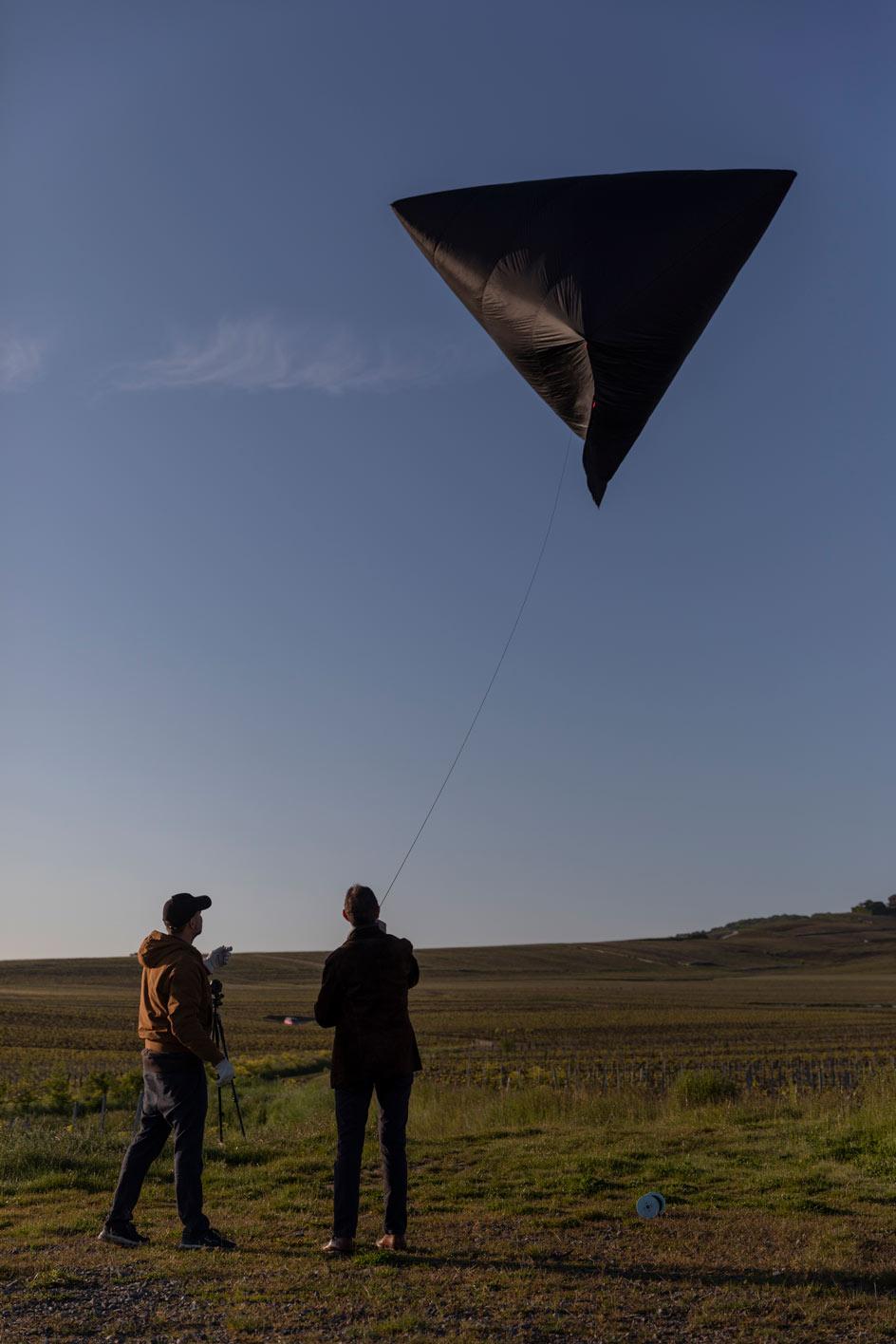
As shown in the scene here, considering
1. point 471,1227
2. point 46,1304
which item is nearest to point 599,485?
point 471,1227

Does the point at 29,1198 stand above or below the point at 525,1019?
above

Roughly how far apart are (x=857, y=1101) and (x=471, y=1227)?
6894mm

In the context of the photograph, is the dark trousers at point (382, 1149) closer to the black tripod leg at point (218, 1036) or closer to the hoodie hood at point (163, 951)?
the black tripod leg at point (218, 1036)

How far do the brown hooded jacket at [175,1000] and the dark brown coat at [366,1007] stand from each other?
66 centimetres

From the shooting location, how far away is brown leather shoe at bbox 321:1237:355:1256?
5727 mm

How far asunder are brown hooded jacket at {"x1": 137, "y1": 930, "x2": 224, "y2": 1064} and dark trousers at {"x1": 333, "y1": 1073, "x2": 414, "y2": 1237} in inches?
30.8

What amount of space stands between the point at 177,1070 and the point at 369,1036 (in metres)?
1.11

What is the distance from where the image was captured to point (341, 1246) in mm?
5730

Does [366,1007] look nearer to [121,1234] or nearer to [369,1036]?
[369,1036]

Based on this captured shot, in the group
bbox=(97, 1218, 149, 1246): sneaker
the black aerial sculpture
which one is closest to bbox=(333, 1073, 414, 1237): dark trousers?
bbox=(97, 1218, 149, 1246): sneaker

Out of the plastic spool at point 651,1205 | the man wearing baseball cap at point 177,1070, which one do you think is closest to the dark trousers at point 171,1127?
the man wearing baseball cap at point 177,1070

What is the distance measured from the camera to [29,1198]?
7.87 meters

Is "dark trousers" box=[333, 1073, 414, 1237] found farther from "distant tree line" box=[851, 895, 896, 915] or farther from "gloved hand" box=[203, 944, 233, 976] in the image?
"distant tree line" box=[851, 895, 896, 915]

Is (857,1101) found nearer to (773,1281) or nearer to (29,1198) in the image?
(773,1281)
